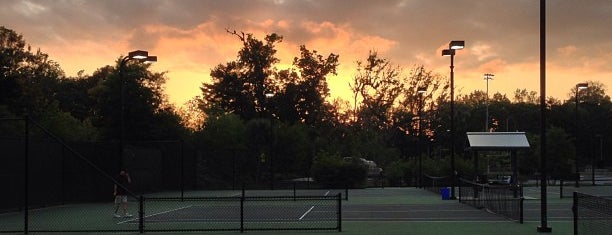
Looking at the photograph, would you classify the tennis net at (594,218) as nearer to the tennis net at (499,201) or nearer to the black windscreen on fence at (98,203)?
the tennis net at (499,201)

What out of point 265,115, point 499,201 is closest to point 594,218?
point 499,201

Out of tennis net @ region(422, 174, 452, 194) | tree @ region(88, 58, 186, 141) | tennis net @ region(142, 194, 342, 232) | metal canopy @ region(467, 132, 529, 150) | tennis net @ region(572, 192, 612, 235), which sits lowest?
tennis net @ region(422, 174, 452, 194)

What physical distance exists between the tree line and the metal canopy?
44.4 ft

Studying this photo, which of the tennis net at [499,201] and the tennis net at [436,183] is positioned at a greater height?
the tennis net at [499,201]

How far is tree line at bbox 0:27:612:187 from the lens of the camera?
44156 mm

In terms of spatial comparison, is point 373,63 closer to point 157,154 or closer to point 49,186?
point 157,154

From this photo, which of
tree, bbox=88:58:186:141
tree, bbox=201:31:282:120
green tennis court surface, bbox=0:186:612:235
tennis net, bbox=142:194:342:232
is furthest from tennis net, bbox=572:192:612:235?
tree, bbox=201:31:282:120

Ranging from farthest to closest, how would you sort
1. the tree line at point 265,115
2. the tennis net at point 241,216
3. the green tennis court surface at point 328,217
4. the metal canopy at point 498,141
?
the tree line at point 265,115
the metal canopy at point 498,141
the green tennis court surface at point 328,217
the tennis net at point 241,216

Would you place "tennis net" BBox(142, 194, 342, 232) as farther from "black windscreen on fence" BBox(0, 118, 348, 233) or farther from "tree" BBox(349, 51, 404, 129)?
"tree" BBox(349, 51, 404, 129)

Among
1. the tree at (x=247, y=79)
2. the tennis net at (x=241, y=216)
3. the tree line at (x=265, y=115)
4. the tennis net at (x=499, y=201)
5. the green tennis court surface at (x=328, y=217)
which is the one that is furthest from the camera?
the tree at (x=247, y=79)

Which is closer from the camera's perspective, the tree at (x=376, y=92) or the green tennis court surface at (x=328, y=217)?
the green tennis court surface at (x=328, y=217)

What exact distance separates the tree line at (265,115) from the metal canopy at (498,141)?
533 inches

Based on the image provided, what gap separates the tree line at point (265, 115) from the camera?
145 feet

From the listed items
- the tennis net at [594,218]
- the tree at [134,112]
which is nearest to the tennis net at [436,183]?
the tennis net at [594,218]
